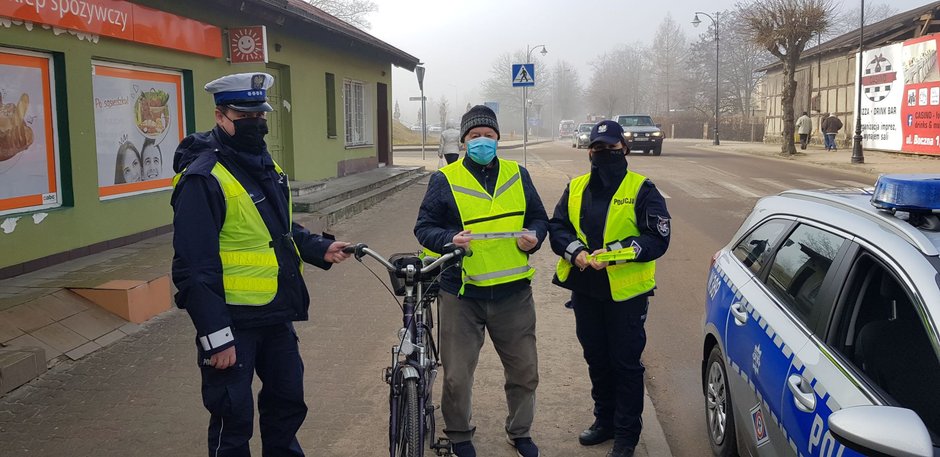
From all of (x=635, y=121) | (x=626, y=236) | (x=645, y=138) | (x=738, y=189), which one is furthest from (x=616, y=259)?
(x=635, y=121)

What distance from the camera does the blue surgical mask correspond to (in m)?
3.97

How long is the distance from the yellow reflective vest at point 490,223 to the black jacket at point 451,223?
0.04 metres

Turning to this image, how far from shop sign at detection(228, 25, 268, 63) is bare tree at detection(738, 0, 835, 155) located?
23243 millimetres

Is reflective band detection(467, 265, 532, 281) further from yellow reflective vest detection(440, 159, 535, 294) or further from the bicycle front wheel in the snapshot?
the bicycle front wheel

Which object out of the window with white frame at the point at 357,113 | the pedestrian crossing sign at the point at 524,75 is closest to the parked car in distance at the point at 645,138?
the pedestrian crossing sign at the point at 524,75

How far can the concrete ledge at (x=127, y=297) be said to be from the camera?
6.57m

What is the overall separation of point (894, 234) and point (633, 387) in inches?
65.4

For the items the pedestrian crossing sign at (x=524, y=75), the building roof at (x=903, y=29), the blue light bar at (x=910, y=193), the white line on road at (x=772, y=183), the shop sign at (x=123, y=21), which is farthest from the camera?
the building roof at (x=903, y=29)

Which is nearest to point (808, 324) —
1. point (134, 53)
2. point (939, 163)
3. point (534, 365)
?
point (534, 365)

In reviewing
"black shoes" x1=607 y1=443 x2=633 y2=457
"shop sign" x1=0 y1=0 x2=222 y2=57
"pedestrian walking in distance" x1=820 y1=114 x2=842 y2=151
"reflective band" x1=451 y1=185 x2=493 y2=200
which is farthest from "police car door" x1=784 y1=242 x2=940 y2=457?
"pedestrian walking in distance" x1=820 y1=114 x2=842 y2=151

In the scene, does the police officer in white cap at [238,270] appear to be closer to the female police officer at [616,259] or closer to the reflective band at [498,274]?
the reflective band at [498,274]

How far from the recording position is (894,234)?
273cm

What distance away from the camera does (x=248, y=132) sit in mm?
3312

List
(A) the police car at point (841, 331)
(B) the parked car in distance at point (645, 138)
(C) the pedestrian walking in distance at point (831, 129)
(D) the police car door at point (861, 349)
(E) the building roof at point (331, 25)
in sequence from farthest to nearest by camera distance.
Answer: (C) the pedestrian walking in distance at point (831, 129), (B) the parked car in distance at point (645, 138), (E) the building roof at point (331, 25), (D) the police car door at point (861, 349), (A) the police car at point (841, 331)
